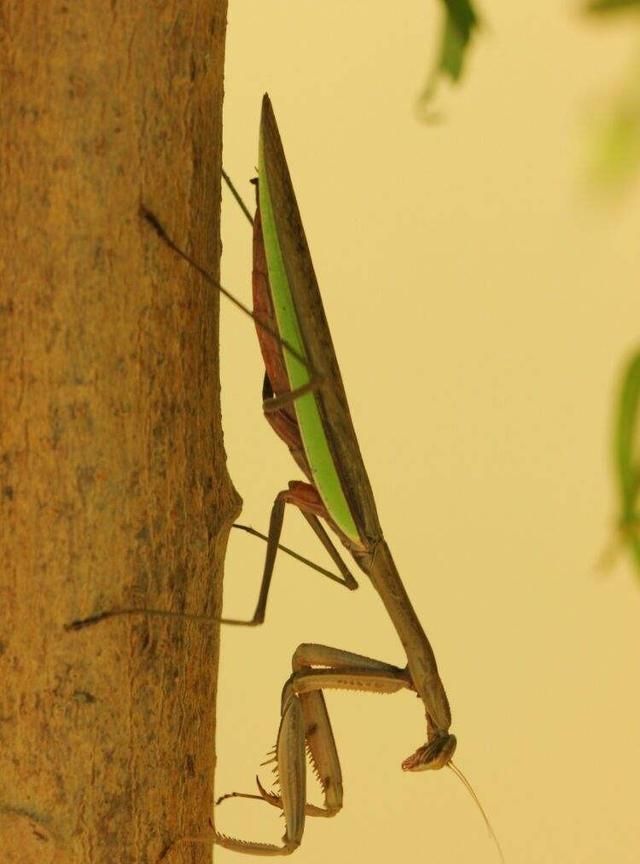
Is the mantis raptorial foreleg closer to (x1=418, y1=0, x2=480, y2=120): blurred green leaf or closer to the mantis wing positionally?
the mantis wing

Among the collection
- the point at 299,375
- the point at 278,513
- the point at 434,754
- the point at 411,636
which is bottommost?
the point at 434,754

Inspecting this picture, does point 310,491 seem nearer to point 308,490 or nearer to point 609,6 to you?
point 308,490

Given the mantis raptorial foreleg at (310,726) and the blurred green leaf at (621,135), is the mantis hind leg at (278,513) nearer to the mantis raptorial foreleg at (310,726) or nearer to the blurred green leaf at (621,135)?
the mantis raptorial foreleg at (310,726)

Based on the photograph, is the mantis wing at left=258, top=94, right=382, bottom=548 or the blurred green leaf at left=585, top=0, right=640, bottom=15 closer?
the blurred green leaf at left=585, top=0, right=640, bottom=15

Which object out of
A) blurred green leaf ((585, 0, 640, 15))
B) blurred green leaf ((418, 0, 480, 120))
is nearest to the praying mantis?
blurred green leaf ((418, 0, 480, 120))

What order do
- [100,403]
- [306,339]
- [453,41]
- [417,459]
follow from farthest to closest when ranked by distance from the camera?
1. [417,459]
2. [306,339]
3. [100,403]
4. [453,41]

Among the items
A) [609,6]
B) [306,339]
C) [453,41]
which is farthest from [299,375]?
[609,6]

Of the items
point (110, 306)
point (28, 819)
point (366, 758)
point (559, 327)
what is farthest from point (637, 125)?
→ point (366, 758)
